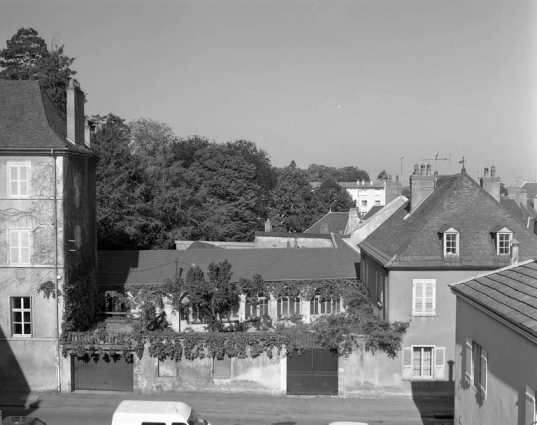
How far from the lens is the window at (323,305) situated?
1481 inches

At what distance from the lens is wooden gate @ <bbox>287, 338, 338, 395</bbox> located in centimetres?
2759

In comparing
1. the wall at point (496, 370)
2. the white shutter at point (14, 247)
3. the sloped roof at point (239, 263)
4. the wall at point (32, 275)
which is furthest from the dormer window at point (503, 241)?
the white shutter at point (14, 247)

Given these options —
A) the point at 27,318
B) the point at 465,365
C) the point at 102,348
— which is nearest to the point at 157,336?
the point at 102,348

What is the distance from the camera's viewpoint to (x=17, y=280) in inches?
1119

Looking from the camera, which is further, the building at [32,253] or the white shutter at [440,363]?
the white shutter at [440,363]

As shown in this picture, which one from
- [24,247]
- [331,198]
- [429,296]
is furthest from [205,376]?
[331,198]

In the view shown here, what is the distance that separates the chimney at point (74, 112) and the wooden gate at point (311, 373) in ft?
51.8

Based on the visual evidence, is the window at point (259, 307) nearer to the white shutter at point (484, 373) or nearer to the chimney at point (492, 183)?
the chimney at point (492, 183)

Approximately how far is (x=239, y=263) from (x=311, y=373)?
13.4m

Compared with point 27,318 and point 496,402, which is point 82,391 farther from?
point 496,402

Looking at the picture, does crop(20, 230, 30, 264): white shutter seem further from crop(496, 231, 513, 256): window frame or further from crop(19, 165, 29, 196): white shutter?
crop(496, 231, 513, 256): window frame

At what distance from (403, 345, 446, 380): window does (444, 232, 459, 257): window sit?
15.6 ft

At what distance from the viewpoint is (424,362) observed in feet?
93.5

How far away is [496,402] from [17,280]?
2234 cm
